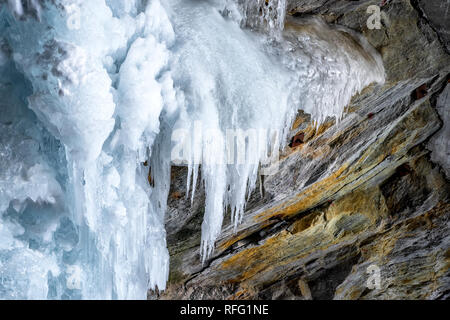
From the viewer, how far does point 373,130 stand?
3.75 m

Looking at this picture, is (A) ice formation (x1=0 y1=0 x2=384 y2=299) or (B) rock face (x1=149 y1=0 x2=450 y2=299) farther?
(B) rock face (x1=149 y1=0 x2=450 y2=299)

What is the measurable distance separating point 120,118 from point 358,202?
2871 mm

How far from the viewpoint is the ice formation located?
1.95m

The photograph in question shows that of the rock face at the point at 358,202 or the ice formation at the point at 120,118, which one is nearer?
the ice formation at the point at 120,118

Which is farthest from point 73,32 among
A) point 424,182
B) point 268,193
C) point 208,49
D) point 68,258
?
point 424,182

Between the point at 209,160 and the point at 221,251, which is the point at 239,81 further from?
the point at 221,251

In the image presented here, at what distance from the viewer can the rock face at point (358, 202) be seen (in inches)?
134

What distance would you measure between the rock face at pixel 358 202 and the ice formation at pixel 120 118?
1.28ft

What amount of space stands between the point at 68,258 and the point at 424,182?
3.56 meters

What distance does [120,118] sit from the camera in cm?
220

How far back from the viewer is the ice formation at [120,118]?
6.38 feet

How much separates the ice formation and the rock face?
1.28ft

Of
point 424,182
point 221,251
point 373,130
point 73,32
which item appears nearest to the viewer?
point 73,32

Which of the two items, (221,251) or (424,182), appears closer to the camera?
(221,251)
